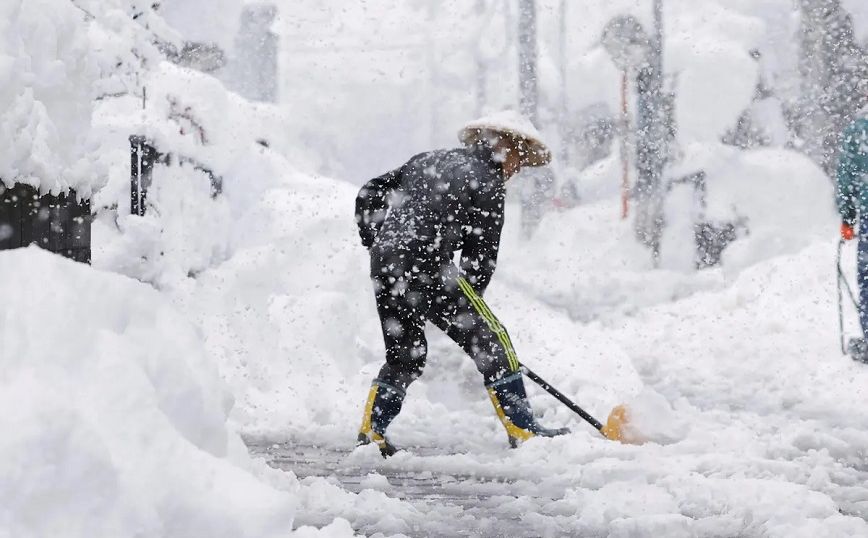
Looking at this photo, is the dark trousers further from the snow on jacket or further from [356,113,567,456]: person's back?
the snow on jacket

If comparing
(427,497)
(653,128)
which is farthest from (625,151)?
(427,497)

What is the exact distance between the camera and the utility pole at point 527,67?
76.6ft

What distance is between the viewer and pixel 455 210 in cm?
531

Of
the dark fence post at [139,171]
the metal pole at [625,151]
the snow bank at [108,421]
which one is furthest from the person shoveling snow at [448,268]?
the metal pole at [625,151]

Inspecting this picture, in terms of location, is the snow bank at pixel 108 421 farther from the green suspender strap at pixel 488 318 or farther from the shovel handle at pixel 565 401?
the shovel handle at pixel 565 401

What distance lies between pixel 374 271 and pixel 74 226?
5.55 ft

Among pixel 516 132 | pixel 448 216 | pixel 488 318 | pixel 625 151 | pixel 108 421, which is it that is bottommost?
pixel 488 318

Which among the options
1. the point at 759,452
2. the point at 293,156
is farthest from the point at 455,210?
the point at 293,156

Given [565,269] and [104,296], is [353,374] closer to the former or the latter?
[104,296]

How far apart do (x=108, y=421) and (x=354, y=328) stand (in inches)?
248

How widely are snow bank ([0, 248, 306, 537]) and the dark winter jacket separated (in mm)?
2525

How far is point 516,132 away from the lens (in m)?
5.41

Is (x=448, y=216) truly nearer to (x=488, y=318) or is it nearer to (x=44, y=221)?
(x=488, y=318)

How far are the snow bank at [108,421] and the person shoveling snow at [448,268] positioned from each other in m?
2.49
